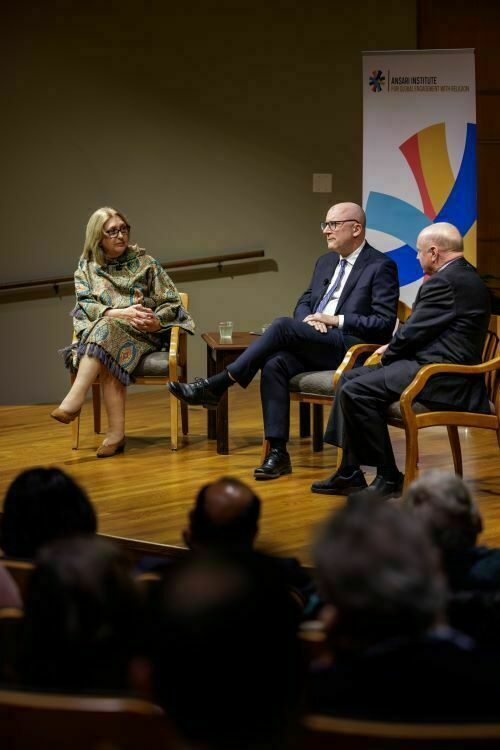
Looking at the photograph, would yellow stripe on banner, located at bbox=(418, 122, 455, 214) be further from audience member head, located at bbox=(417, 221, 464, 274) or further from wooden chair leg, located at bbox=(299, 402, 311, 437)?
audience member head, located at bbox=(417, 221, 464, 274)

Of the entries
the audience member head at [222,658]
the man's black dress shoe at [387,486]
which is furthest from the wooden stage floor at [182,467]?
the audience member head at [222,658]

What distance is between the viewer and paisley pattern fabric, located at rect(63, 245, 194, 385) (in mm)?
5531

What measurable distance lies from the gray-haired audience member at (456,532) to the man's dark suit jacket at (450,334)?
2.14 m

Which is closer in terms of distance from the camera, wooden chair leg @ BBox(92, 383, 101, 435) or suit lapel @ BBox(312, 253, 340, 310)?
suit lapel @ BBox(312, 253, 340, 310)

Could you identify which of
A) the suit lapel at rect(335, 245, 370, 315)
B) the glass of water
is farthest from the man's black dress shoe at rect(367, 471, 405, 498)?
the glass of water

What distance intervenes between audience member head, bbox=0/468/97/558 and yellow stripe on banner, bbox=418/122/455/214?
4.76 metres

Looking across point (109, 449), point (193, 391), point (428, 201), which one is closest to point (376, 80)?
point (428, 201)

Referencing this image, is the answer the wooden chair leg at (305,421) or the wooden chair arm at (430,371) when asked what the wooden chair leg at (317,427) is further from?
the wooden chair arm at (430,371)

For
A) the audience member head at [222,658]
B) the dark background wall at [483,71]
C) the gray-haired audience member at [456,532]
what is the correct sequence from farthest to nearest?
1. the dark background wall at [483,71]
2. the gray-haired audience member at [456,532]
3. the audience member head at [222,658]

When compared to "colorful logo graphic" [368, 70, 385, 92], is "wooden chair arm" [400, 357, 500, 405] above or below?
below

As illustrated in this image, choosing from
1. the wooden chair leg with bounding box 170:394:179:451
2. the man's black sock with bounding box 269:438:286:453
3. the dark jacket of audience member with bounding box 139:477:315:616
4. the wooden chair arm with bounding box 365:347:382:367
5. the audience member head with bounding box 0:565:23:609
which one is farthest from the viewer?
the wooden chair leg with bounding box 170:394:179:451

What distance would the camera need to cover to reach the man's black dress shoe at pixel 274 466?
4926 mm

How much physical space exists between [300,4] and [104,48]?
4.70ft

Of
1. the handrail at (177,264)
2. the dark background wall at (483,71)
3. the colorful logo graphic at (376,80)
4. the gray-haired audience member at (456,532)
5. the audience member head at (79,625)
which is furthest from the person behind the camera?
the dark background wall at (483,71)
